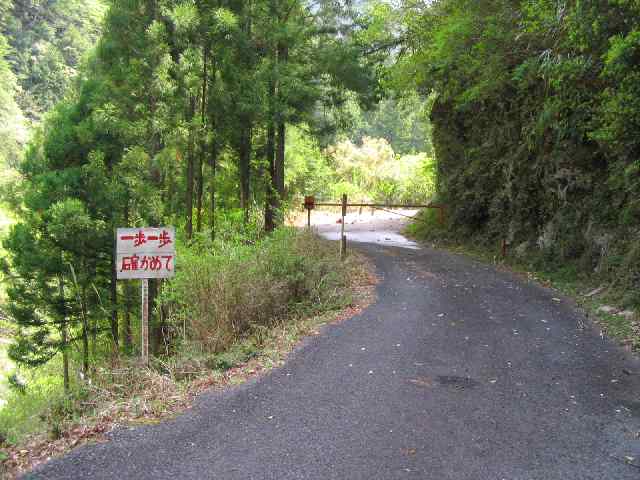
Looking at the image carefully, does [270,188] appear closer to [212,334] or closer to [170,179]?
[170,179]

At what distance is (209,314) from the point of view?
7008mm

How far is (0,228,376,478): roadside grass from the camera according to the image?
4.82 m

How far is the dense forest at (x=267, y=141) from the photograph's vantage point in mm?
8109

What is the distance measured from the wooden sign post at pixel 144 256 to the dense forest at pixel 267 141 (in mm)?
1022

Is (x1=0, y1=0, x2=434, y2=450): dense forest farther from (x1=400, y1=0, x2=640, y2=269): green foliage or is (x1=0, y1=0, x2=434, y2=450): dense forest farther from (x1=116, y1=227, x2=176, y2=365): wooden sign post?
(x1=400, y1=0, x2=640, y2=269): green foliage

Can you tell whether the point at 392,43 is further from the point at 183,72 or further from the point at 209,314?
the point at 209,314

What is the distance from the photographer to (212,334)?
6.81m

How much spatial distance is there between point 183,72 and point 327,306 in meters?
5.82

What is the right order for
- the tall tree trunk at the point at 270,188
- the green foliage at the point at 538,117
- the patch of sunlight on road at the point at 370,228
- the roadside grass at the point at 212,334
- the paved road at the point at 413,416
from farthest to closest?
the patch of sunlight on road at the point at 370,228, the tall tree trunk at the point at 270,188, the green foliage at the point at 538,117, the roadside grass at the point at 212,334, the paved road at the point at 413,416

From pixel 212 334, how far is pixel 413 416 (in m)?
3.13

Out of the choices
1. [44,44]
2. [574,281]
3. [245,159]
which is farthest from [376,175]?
[44,44]

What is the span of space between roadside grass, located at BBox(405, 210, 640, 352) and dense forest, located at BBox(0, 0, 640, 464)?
186mm

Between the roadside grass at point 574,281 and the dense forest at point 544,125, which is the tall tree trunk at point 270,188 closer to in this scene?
the dense forest at point 544,125

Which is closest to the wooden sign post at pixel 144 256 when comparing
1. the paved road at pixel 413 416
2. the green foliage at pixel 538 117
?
the paved road at pixel 413 416
